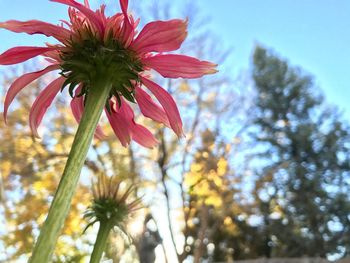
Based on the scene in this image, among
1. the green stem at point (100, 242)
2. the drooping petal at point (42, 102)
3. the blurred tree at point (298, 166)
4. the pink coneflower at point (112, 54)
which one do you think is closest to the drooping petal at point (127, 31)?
the pink coneflower at point (112, 54)

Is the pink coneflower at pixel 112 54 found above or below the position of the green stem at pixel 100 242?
above

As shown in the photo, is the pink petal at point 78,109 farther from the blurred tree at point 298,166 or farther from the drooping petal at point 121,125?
the blurred tree at point 298,166

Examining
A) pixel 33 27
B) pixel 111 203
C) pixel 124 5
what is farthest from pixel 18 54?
pixel 111 203

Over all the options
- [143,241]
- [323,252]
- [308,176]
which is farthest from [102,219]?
[308,176]

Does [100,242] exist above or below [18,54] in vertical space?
below

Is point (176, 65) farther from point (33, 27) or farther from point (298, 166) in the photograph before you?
point (298, 166)

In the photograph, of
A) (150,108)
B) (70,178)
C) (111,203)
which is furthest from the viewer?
(111,203)

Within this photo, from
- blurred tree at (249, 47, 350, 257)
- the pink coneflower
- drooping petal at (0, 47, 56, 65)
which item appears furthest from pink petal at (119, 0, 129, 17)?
blurred tree at (249, 47, 350, 257)
